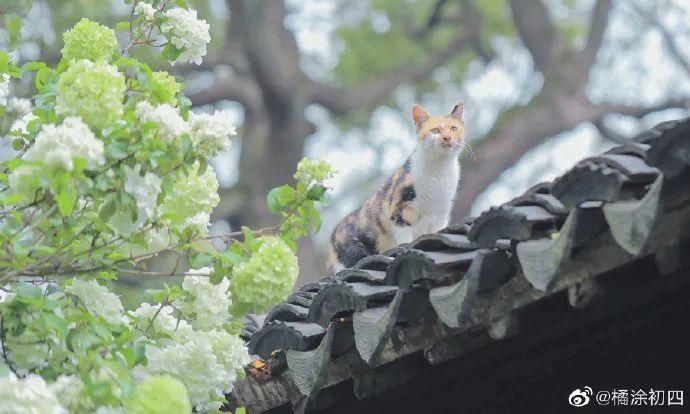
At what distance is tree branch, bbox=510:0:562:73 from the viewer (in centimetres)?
1380

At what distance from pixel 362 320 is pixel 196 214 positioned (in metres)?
0.63

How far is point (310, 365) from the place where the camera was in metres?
3.27

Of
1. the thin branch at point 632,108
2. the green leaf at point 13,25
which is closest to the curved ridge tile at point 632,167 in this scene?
the green leaf at point 13,25

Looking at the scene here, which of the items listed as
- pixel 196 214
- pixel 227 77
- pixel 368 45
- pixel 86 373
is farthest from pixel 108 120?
pixel 368 45

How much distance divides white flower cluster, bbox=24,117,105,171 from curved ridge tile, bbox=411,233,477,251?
95 cm

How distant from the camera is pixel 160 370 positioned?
3.28m

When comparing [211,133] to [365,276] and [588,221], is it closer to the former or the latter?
[365,276]

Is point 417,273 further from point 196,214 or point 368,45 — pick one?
point 368,45

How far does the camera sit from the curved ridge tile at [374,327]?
2.93 metres

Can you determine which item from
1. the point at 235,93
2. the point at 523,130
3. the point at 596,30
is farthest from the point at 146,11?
the point at 596,30

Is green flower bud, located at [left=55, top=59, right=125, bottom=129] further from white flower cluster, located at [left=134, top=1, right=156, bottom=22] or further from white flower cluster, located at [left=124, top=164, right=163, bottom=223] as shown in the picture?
white flower cluster, located at [left=134, top=1, right=156, bottom=22]

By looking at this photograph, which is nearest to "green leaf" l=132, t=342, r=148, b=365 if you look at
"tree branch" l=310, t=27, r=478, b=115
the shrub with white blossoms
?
the shrub with white blossoms

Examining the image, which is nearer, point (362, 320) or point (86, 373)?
point (86, 373)

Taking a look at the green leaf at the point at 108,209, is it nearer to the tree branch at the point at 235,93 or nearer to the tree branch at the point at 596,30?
the tree branch at the point at 235,93
